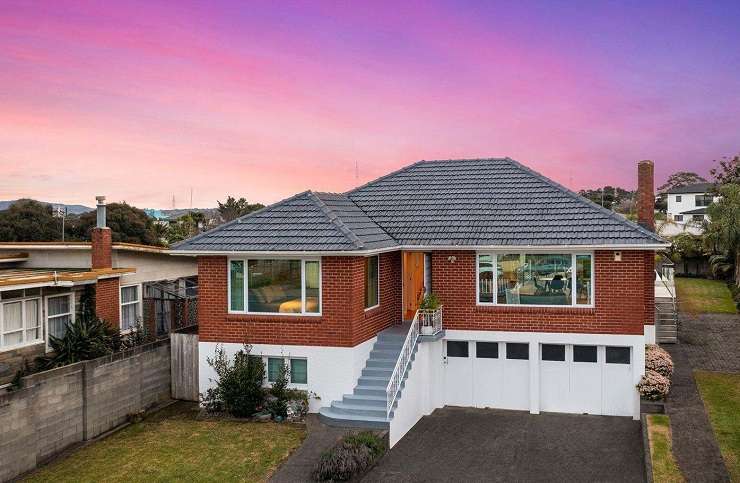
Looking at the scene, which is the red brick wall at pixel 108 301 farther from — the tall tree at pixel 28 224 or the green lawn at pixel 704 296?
the tall tree at pixel 28 224

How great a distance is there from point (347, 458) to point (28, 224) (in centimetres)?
4491

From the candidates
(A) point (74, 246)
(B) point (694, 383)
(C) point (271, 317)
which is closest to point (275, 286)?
(C) point (271, 317)

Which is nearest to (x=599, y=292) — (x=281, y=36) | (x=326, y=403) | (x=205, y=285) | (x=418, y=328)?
(x=418, y=328)

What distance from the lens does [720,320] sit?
3462cm

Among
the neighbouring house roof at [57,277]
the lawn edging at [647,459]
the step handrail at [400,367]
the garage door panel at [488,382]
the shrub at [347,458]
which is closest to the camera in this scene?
the lawn edging at [647,459]

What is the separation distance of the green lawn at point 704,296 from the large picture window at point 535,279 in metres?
22.4

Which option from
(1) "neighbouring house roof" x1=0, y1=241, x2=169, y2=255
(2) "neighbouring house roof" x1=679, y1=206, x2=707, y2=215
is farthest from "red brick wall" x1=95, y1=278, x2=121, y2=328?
(2) "neighbouring house roof" x1=679, y1=206, x2=707, y2=215

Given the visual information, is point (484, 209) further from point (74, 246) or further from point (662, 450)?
point (74, 246)

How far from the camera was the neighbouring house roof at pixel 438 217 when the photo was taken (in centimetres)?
1853

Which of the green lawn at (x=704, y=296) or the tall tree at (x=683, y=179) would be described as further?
the tall tree at (x=683, y=179)

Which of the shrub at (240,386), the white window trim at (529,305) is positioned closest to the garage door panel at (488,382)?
the white window trim at (529,305)

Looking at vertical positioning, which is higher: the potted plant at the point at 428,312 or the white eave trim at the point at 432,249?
the white eave trim at the point at 432,249

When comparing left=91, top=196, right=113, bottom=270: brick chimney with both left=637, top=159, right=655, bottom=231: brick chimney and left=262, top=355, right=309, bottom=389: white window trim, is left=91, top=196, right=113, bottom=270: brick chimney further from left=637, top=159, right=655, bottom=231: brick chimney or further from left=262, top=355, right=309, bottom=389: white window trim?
left=637, top=159, right=655, bottom=231: brick chimney

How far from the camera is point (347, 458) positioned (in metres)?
14.1
